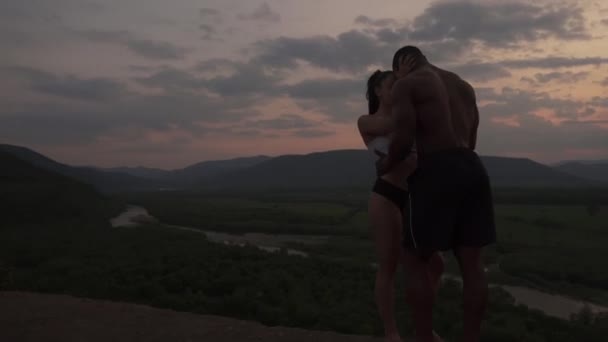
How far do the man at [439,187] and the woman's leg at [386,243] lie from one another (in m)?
0.27

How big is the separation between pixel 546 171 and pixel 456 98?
8303 inches

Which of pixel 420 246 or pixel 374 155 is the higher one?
pixel 374 155

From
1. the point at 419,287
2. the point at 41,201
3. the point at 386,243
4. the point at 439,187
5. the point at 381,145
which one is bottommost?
the point at 41,201

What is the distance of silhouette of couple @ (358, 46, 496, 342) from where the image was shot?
3084 mm

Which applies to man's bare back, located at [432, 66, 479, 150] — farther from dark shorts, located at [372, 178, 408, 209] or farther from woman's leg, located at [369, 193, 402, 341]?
woman's leg, located at [369, 193, 402, 341]

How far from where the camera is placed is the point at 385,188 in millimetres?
3555

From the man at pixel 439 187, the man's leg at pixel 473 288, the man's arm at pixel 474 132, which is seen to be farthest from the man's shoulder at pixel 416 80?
the man's leg at pixel 473 288

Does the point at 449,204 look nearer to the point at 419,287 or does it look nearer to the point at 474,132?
the point at 419,287

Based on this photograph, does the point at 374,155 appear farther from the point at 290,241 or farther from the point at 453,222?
the point at 290,241

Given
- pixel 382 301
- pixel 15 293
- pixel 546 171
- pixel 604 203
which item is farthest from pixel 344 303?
pixel 546 171

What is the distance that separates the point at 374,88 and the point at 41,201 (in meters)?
51.2

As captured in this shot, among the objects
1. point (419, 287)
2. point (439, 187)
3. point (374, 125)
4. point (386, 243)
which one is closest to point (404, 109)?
point (374, 125)

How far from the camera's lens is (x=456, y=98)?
338 centimetres

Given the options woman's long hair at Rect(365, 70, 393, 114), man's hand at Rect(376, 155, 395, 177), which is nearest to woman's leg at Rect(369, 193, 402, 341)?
man's hand at Rect(376, 155, 395, 177)
